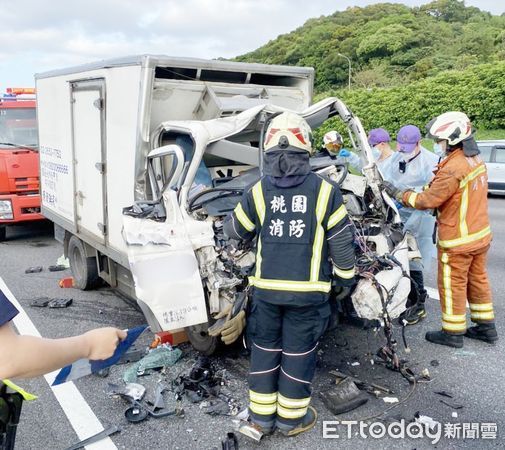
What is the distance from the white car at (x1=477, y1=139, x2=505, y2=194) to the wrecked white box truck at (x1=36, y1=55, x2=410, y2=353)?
29.6 feet

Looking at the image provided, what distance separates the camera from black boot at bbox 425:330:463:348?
4.53 m

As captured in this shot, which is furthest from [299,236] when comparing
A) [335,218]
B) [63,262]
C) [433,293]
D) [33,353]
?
[63,262]

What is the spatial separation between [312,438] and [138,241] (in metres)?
1.78

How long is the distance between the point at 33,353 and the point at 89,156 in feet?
13.9

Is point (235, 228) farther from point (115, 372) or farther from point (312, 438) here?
point (115, 372)

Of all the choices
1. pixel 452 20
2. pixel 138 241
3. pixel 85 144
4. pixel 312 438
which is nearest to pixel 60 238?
pixel 85 144

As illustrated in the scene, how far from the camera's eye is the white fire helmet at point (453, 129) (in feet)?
14.3

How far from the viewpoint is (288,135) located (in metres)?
3.09

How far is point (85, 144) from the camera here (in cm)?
538

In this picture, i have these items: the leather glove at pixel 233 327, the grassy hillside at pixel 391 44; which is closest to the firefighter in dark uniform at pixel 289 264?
the leather glove at pixel 233 327

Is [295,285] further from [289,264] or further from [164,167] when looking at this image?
[164,167]

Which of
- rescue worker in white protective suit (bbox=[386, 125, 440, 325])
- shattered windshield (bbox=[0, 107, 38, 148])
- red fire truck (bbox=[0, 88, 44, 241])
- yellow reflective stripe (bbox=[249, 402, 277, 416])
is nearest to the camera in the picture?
yellow reflective stripe (bbox=[249, 402, 277, 416])

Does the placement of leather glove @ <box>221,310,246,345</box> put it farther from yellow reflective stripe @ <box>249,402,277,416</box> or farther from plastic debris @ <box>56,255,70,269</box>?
plastic debris @ <box>56,255,70,269</box>

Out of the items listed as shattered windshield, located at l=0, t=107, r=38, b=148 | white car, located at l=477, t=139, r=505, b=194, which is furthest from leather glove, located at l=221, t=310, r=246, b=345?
white car, located at l=477, t=139, r=505, b=194
